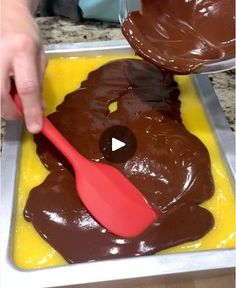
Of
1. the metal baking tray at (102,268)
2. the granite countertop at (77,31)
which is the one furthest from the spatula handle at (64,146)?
the granite countertop at (77,31)

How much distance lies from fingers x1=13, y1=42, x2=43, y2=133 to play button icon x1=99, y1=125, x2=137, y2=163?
0.62ft

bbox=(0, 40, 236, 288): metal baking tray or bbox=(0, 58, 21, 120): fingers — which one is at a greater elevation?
bbox=(0, 58, 21, 120): fingers

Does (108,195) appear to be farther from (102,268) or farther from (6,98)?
(6,98)

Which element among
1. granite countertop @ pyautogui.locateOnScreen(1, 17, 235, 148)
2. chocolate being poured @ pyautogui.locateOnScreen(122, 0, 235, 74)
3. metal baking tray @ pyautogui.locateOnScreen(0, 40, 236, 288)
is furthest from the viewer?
granite countertop @ pyautogui.locateOnScreen(1, 17, 235, 148)

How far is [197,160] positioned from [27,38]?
41 cm

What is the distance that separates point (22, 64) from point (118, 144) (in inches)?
10.8

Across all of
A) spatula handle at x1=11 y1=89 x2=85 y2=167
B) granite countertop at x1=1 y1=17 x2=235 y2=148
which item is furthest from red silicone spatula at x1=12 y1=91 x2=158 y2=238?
granite countertop at x1=1 y1=17 x2=235 y2=148

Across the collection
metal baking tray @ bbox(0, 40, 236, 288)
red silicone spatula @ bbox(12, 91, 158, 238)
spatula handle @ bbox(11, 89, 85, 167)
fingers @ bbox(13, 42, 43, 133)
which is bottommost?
metal baking tray @ bbox(0, 40, 236, 288)

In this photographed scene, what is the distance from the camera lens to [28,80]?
829 millimetres

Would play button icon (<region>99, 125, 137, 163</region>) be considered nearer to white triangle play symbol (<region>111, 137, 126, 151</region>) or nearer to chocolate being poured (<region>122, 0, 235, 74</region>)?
white triangle play symbol (<region>111, 137, 126, 151</region>)

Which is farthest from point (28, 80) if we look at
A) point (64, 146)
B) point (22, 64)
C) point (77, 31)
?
point (77, 31)

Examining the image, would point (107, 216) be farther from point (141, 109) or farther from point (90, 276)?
point (141, 109)

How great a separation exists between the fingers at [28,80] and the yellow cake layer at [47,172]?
0.17 meters

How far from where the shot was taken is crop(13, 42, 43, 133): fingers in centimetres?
83
